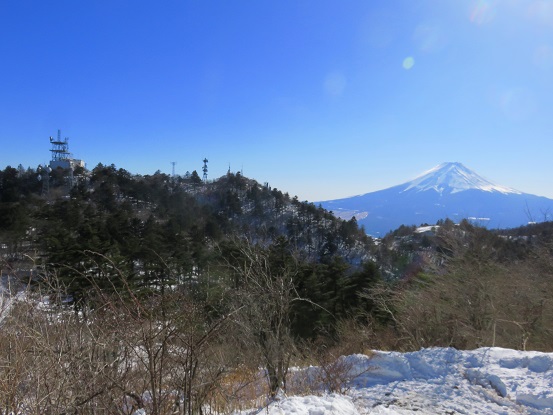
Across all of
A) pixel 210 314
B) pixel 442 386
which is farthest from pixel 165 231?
pixel 442 386

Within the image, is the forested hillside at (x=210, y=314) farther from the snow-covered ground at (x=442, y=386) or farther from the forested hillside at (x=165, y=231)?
the snow-covered ground at (x=442, y=386)

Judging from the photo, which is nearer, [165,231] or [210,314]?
[210,314]

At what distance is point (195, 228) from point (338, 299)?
19858 millimetres

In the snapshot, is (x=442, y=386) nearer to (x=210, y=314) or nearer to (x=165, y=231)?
(x=210, y=314)

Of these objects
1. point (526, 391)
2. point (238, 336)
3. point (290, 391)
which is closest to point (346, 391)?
point (290, 391)

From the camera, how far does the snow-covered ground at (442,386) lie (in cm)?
395

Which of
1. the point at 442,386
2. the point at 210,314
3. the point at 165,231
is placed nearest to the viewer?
the point at 442,386

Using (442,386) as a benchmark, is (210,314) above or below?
above

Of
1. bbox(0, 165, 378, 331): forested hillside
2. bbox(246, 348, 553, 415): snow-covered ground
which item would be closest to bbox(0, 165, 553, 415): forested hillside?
bbox(0, 165, 378, 331): forested hillside

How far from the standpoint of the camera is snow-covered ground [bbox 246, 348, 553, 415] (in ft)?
13.0

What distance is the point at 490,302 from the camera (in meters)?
9.77

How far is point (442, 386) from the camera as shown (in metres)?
4.82

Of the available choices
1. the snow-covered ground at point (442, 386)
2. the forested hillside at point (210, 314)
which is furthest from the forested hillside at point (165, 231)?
the snow-covered ground at point (442, 386)

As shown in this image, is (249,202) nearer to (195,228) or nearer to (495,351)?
(195,228)
